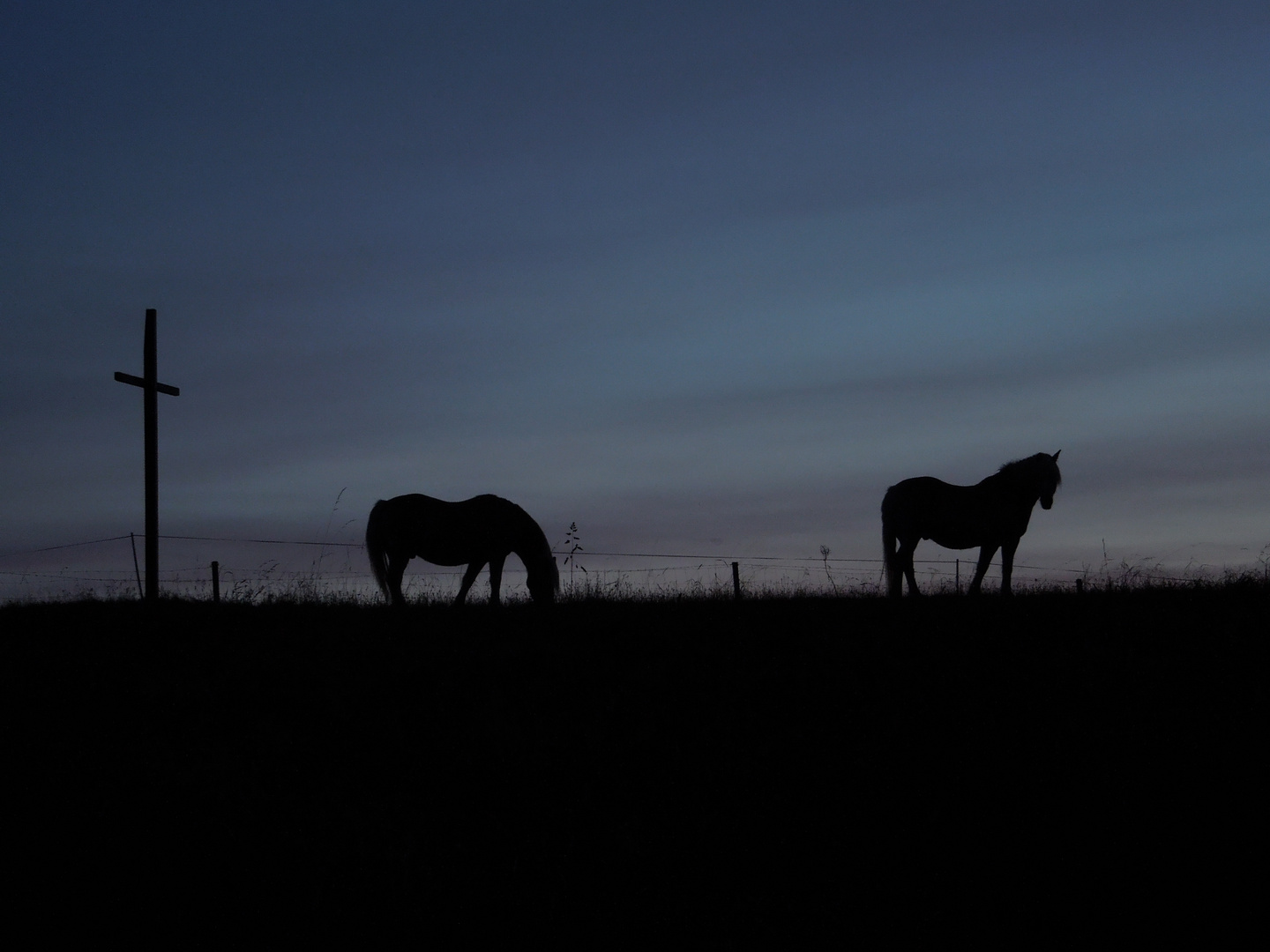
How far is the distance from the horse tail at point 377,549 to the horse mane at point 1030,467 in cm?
951

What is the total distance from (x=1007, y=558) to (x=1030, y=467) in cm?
147

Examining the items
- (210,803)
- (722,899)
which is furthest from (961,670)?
(210,803)

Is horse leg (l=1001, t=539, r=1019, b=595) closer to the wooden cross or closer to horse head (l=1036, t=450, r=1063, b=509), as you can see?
horse head (l=1036, t=450, r=1063, b=509)

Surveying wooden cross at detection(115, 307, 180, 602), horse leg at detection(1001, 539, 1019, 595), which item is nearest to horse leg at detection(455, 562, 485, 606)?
wooden cross at detection(115, 307, 180, 602)

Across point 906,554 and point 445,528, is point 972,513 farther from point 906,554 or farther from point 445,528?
point 445,528

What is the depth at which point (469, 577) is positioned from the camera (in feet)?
49.9

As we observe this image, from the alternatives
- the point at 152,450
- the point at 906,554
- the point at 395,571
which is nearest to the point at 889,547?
the point at 906,554

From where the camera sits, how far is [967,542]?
15898 mm

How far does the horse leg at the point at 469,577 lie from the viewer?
14.6 m

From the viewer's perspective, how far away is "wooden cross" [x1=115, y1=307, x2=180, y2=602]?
15.3 meters

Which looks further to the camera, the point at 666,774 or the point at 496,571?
the point at 496,571

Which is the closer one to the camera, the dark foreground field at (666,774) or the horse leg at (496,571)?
the dark foreground field at (666,774)

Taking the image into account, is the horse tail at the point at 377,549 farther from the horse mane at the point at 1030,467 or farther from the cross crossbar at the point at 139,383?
the horse mane at the point at 1030,467

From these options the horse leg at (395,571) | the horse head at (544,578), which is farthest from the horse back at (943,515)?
the horse leg at (395,571)
